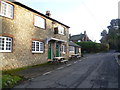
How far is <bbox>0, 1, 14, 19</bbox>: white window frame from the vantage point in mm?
11315

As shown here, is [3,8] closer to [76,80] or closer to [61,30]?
[76,80]

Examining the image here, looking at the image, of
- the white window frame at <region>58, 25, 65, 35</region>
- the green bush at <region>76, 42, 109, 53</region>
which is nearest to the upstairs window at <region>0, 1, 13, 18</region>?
the white window frame at <region>58, 25, 65, 35</region>

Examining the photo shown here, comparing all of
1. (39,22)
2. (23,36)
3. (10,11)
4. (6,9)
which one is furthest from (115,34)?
(6,9)

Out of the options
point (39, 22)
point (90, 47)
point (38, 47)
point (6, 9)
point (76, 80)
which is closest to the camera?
point (76, 80)

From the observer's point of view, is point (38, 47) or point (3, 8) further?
point (38, 47)

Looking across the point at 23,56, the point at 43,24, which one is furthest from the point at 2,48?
the point at 43,24

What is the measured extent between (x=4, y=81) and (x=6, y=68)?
14.1ft

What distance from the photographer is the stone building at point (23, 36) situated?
37.1ft

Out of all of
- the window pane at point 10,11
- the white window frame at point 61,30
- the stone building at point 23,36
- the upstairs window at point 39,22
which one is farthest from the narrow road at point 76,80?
the white window frame at point 61,30

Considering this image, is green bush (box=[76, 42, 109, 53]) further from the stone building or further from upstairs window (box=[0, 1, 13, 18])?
upstairs window (box=[0, 1, 13, 18])

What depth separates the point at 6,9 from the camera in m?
11.6

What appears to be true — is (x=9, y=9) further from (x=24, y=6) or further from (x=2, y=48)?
(x=2, y=48)

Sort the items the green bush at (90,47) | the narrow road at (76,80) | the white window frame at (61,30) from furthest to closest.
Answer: the green bush at (90,47)
the white window frame at (61,30)
the narrow road at (76,80)

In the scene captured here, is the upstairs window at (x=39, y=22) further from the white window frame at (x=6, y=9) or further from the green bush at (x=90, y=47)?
the green bush at (x=90, y=47)
